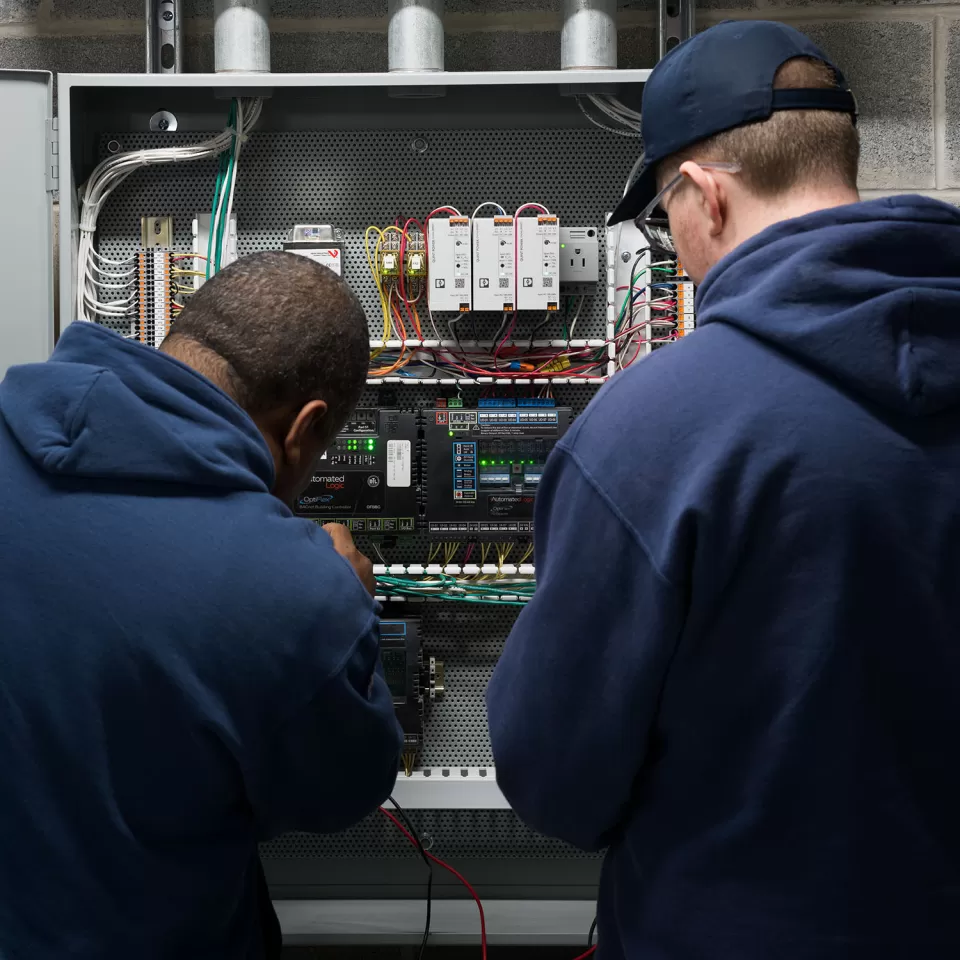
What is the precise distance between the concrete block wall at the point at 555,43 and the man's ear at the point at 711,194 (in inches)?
59.2

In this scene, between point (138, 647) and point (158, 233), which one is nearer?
point (138, 647)

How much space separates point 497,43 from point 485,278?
702 mm

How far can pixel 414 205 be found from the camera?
2.25m

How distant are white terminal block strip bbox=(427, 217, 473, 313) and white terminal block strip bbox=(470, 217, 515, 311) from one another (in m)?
0.02

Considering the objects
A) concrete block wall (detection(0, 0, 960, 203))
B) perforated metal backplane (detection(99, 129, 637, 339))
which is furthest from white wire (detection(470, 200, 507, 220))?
concrete block wall (detection(0, 0, 960, 203))

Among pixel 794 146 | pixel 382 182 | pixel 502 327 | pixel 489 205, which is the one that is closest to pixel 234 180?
pixel 382 182

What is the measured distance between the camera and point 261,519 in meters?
0.95

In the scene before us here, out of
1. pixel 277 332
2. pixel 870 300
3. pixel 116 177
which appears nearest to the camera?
pixel 870 300

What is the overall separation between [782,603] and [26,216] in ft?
5.96

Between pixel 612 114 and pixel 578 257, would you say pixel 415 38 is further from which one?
pixel 578 257

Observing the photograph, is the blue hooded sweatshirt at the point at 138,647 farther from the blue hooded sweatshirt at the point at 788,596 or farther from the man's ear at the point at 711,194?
the man's ear at the point at 711,194

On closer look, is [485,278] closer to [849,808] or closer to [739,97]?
[739,97]

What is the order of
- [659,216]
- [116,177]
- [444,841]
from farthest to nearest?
[444,841] < [116,177] < [659,216]

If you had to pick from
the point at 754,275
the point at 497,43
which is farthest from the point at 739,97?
the point at 497,43
